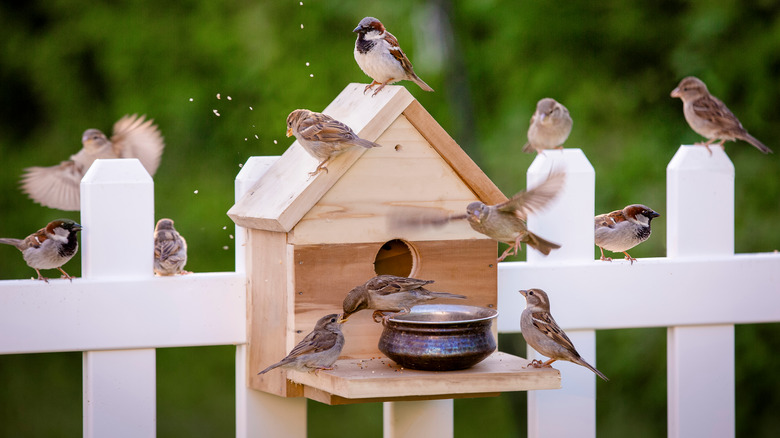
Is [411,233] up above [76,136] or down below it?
below

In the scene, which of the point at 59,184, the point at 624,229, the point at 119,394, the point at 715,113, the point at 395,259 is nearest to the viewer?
the point at 119,394

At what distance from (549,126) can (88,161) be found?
2.79 meters

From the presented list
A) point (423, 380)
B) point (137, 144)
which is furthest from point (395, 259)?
point (137, 144)

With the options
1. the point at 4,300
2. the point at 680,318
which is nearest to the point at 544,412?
the point at 680,318

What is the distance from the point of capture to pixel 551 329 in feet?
14.1

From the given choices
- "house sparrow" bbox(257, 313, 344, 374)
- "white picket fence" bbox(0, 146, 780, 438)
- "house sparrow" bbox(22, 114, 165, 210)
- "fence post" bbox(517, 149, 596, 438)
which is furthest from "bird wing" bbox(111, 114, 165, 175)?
"house sparrow" bbox(257, 313, 344, 374)

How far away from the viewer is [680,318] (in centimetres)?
479

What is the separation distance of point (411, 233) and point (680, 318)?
1250 millimetres

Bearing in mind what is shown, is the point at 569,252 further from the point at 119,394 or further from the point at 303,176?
the point at 119,394

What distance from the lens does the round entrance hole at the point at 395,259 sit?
469 cm

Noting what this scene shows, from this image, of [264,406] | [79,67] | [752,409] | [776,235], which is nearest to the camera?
[264,406]

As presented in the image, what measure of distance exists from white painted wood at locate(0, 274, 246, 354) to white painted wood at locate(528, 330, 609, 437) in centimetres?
122

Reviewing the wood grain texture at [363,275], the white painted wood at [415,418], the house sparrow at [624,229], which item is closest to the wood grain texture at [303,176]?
the wood grain texture at [363,275]

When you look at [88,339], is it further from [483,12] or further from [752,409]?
[752,409]
